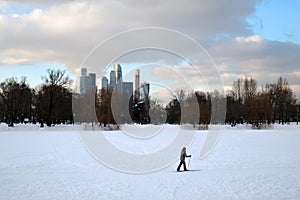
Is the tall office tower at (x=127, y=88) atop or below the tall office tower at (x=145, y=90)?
atop

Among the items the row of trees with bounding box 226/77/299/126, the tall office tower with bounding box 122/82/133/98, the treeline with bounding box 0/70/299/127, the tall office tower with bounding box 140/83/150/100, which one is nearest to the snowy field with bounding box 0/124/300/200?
the tall office tower with bounding box 140/83/150/100

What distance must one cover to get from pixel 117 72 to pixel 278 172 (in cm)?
1692

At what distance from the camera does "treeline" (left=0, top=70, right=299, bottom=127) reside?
59969mm

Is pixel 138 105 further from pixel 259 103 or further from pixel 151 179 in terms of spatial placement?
pixel 151 179

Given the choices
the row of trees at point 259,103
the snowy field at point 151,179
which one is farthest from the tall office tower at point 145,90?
the row of trees at point 259,103

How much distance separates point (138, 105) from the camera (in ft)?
199

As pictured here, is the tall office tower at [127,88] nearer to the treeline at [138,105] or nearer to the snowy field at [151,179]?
the treeline at [138,105]

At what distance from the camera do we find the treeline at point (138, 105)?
5997 cm

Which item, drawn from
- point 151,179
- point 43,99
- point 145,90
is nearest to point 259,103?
point 145,90

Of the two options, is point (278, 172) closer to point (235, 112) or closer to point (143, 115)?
point (143, 115)

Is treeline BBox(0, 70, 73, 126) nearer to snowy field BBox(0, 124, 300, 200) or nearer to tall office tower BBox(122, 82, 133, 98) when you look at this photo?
tall office tower BBox(122, 82, 133, 98)

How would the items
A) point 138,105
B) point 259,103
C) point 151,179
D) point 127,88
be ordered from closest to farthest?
point 151,179 → point 127,88 → point 138,105 → point 259,103

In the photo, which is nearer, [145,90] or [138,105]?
[145,90]

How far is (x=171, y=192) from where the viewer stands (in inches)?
523
